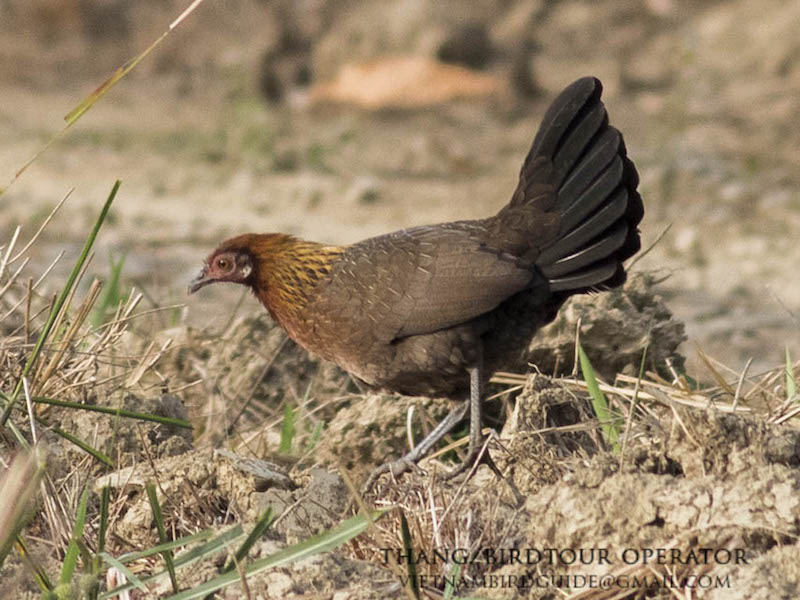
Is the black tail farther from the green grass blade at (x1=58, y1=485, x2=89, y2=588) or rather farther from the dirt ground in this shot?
the green grass blade at (x1=58, y1=485, x2=89, y2=588)

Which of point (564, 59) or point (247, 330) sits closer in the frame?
point (247, 330)

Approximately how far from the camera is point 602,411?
3.32m

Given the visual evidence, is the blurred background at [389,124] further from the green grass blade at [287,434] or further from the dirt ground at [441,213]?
the green grass blade at [287,434]

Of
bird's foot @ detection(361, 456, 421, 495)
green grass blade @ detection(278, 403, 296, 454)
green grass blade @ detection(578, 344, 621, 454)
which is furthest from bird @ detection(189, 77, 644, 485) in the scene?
green grass blade @ detection(578, 344, 621, 454)

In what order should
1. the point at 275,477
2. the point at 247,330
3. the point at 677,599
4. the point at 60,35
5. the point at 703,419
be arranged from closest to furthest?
1. the point at 677,599
2. the point at 703,419
3. the point at 275,477
4. the point at 247,330
5. the point at 60,35

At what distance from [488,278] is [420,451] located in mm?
601

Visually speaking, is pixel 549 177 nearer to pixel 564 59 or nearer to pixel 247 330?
pixel 247 330

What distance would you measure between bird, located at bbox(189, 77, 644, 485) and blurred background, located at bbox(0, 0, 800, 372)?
2.18 meters

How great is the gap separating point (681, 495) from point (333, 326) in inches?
62.3

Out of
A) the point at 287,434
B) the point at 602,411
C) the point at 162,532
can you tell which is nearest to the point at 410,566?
the point at 162,532

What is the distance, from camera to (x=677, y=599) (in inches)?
102

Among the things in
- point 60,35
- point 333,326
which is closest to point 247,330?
point 333,326

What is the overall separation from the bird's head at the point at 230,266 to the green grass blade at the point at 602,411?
1396mm

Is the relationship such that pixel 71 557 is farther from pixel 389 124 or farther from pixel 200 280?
pixel 389 124
